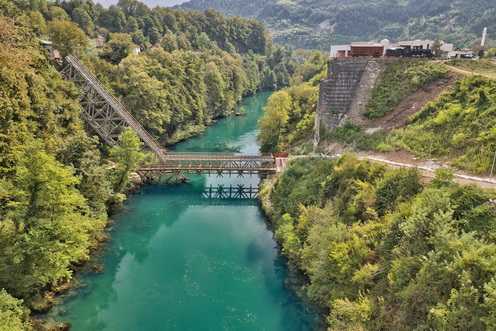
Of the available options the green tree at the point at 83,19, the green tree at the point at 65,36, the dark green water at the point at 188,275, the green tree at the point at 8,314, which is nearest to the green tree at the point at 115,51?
the green tree at the point at 65,36

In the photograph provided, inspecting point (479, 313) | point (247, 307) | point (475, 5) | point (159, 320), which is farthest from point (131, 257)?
point (475, 5)

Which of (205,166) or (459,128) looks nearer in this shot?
(459,128)

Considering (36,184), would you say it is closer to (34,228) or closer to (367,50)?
(34,228)

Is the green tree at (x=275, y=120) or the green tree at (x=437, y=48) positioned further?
the green tree at (x=275, y=120)

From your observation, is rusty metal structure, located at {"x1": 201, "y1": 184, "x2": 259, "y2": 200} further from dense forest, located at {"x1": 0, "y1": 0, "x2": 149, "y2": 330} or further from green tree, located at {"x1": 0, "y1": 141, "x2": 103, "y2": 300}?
green tree, located at {"x1": 0, "y1": 141, "x2": 103, "y2": 300}

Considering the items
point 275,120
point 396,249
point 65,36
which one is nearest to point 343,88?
point 275,120

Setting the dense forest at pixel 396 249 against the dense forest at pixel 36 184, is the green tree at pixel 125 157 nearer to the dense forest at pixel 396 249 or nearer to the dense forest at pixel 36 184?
the dense forest at pixel 36 184
